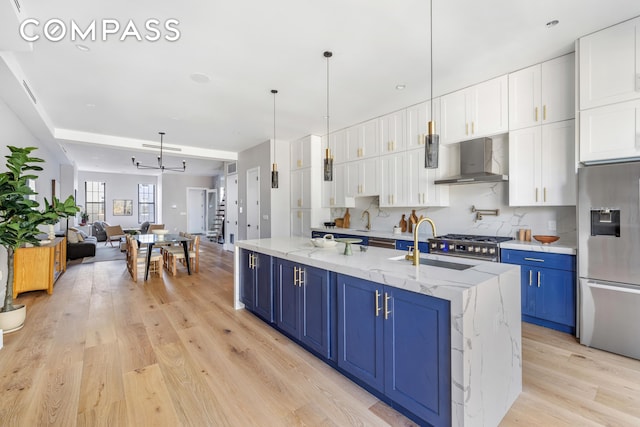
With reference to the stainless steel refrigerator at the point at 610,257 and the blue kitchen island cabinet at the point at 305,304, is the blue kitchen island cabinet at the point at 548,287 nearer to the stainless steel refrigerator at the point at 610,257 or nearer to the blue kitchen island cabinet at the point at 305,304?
the stainless steel refrigerator at the point at 610,257

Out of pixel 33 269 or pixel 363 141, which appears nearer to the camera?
pixel 33 269

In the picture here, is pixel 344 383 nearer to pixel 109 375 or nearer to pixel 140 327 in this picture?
pixel 109 375

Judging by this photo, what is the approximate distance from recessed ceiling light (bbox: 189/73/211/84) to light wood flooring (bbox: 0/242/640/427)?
2794 millimetres

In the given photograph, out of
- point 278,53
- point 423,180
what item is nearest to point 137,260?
point 278,53

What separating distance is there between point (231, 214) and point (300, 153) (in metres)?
3.51

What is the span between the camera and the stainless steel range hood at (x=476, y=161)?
3498 millimetres

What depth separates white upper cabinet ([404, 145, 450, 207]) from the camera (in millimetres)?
4070

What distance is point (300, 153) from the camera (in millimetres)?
6141

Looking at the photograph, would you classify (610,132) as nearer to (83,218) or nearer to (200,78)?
(200,78)

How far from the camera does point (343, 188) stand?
5.43 metres

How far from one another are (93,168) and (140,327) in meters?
11.1

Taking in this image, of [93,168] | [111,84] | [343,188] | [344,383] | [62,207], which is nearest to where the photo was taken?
[344,383]

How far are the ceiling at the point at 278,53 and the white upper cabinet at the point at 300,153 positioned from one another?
108 centimetres

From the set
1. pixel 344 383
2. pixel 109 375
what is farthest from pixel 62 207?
pixel 344 383
